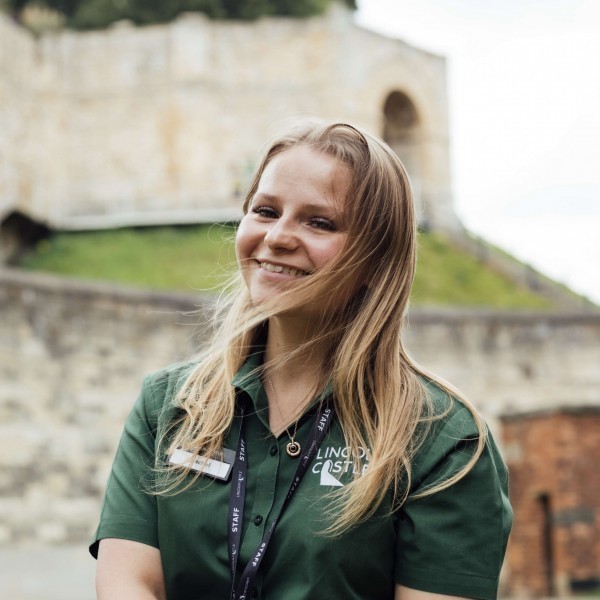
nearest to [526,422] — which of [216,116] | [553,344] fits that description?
[553,344]

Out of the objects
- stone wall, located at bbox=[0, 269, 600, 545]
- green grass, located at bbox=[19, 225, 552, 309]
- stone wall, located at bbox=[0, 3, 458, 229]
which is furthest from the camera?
stone wall, located at bbox=[0, 3, 458, 229]

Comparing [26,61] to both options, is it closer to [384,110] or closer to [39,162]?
[39,162]

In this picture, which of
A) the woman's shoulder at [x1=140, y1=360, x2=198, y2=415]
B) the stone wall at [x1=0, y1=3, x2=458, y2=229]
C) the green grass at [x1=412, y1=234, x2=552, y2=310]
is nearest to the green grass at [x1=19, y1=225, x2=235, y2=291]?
the stone wall at [x1=0, y1=3, x2=458, y2=229]

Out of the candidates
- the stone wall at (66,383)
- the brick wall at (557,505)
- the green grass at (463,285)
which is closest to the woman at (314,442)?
the stone wall at (66,383)

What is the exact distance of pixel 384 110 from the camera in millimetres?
32156

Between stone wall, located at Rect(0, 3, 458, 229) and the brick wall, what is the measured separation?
16905mm

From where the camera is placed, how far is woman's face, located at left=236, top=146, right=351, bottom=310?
2.40 m

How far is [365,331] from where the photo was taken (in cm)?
239

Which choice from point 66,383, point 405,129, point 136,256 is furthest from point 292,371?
point 405,129

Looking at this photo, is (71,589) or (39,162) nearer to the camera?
(71,589)

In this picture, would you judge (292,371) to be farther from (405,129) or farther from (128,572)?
(405,129)

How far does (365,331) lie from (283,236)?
0.28 m

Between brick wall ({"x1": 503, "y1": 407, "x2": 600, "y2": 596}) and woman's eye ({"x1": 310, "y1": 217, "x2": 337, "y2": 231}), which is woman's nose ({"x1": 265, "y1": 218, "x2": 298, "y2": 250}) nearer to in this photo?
woman's eye ({"x1": 310, "y1": 217, "x2": 337, "y2": 231})

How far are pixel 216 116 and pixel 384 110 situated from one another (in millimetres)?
5922
